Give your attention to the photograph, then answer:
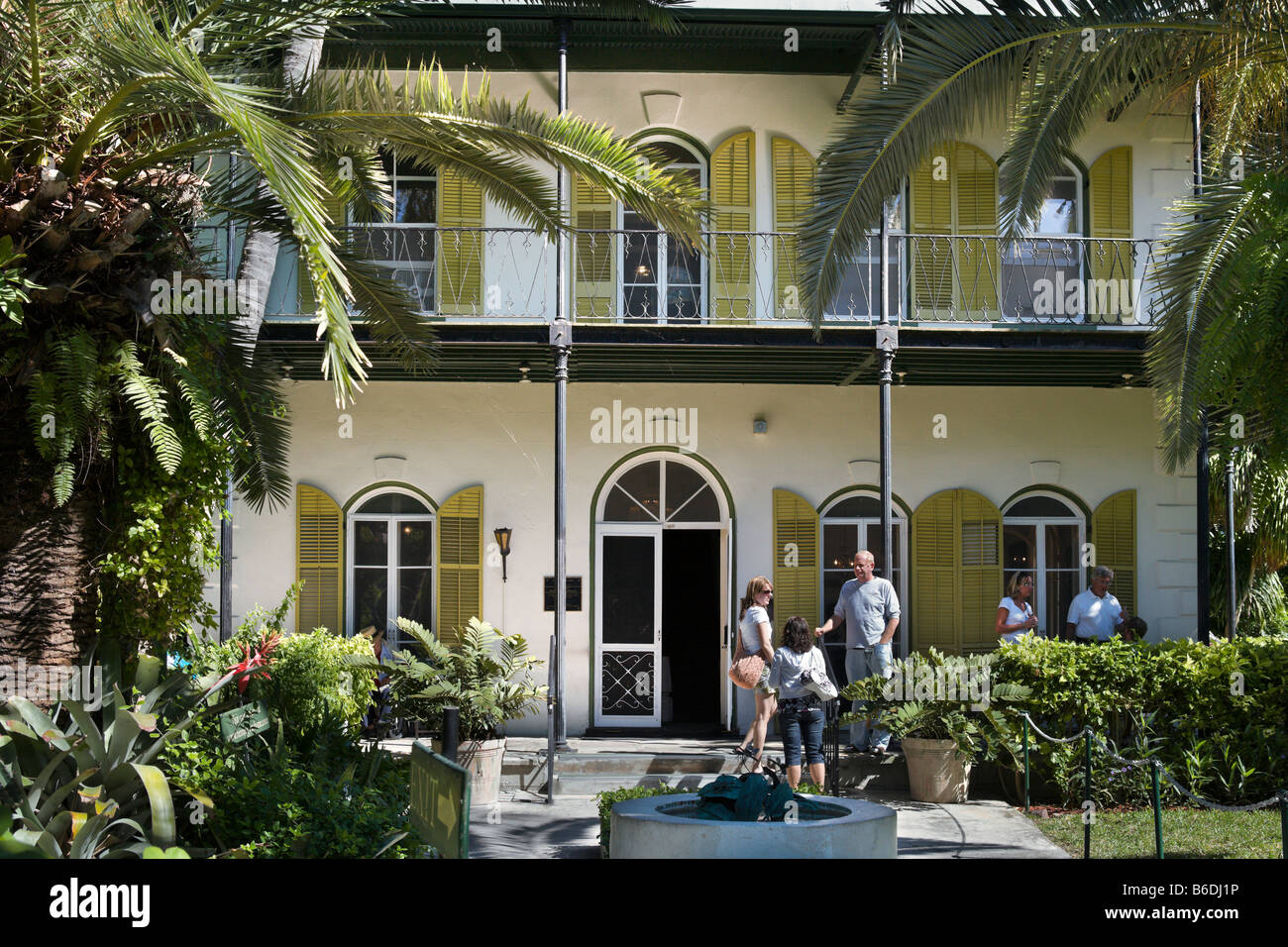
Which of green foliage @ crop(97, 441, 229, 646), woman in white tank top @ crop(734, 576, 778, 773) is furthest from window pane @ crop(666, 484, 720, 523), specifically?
green foliage @ crop(97, 441, 229, 646)

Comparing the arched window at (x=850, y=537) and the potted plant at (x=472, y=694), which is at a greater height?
the arched window at (x=850, y=537)

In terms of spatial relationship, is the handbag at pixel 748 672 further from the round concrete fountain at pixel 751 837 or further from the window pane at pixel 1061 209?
the window pane at pixel 1061 209

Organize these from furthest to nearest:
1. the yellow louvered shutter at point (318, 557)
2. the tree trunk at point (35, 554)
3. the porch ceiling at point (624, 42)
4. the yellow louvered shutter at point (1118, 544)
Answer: the yellow louvered shutter at point (1118, 544)
the yellow louvered shutter at point (318, 557)
the porch ceiling at point (624, 42)
the tree trunk at point (35, 554)

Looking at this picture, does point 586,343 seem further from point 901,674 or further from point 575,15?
point 901,674

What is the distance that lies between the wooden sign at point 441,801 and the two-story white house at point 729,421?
313 inches

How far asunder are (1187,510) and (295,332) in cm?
934

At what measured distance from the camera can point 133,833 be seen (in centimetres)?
516

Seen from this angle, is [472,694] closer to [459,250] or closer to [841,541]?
[841,541]

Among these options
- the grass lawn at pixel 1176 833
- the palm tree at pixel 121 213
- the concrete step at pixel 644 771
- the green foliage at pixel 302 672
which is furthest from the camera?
the concrete step at pixel 644 771

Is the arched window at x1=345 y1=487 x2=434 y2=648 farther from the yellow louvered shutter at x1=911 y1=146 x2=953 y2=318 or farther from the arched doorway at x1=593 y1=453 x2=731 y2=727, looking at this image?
the yellow louvered shutter at x1=911 y1=146 x2=953 y2=318

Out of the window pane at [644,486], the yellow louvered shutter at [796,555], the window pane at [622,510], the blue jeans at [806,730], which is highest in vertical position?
the window pane at [644,486]

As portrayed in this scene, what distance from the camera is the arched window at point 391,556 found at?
41.3 ft

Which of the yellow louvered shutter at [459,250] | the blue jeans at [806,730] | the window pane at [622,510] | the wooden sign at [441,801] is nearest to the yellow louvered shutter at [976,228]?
the window pane at [622,510]
